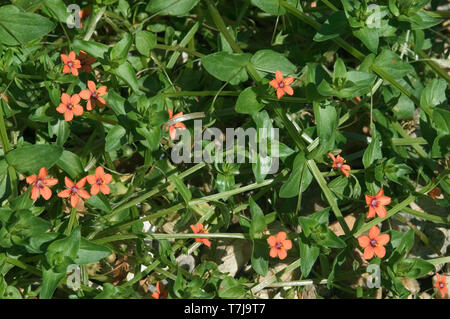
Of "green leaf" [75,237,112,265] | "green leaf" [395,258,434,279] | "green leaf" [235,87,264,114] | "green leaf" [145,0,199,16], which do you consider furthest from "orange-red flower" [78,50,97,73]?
"green leaf" [395,258,434,279]

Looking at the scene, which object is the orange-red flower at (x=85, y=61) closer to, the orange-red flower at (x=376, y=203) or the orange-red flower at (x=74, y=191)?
the orange-red flower at (x=74, y=191)

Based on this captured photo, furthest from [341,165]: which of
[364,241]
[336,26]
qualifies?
[336,26]

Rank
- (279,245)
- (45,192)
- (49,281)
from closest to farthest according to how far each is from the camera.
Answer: (49,281) < (45,192) < (279,245)

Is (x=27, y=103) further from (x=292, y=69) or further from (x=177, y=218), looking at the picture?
(x=292, y=69)

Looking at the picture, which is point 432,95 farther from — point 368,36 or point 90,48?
point 90,48

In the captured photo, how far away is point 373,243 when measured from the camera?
9.09 feet

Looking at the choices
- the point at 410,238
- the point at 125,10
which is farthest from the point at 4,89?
the point at 410,238

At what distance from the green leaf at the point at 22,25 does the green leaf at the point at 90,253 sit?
100 centimetres

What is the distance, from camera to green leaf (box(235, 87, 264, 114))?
2.88 metres

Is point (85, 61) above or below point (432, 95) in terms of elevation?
above

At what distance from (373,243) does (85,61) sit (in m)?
1.66

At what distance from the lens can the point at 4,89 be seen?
→ 2971mm

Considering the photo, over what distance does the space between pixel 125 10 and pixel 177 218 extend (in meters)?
1.17

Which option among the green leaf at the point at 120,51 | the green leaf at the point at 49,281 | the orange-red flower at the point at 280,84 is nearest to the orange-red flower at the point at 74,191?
the green leaf at the point at 49,281
